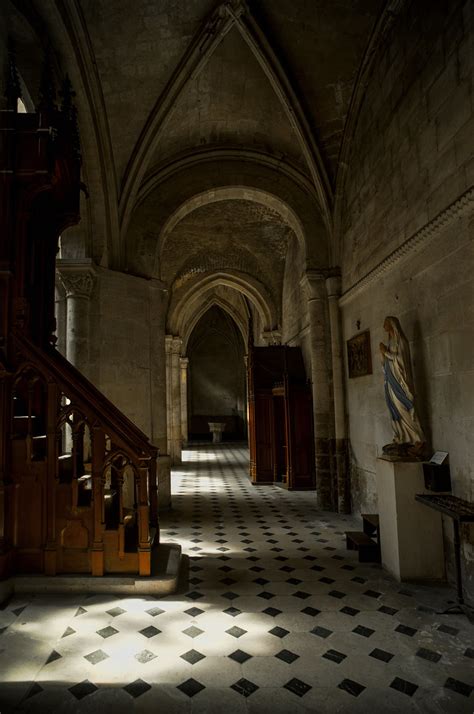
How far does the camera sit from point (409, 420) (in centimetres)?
484

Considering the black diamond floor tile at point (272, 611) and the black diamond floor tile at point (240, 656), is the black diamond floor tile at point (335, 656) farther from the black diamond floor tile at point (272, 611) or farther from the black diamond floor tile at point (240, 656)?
the black diamond floor tile at point (272, 611)

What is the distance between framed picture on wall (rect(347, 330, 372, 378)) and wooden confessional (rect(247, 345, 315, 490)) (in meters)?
2.91

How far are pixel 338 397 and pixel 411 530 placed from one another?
12.9ft

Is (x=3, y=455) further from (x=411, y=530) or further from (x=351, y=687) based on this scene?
(x=411, y=530)

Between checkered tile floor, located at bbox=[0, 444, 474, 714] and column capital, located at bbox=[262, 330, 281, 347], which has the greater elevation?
column capital, located at bbox=[262, 330, 281, 347]

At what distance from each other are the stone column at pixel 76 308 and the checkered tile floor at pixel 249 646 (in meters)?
4.04

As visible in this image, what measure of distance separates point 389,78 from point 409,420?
4.92 m

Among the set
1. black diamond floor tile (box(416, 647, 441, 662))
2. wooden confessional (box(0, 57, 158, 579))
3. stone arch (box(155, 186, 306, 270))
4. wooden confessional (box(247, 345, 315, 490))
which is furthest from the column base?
black diamond floor tile (box(416, 647, 441, 662))

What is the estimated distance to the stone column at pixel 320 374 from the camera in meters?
8.49

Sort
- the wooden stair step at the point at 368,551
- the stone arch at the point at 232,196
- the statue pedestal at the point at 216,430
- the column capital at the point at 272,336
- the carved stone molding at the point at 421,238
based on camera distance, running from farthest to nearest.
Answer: the statue pedestal at the point at 216,430 < the column capital at the point at 272,336 < the stone arch at the point at 232,196 < the wooden stair step at the point at 368,551 < the carved stone molding at the point at 421,238

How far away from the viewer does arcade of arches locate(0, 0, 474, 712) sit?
15.4 feet

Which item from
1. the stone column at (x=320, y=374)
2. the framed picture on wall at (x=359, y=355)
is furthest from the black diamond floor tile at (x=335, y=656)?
the stone column at (x=320, y=374)

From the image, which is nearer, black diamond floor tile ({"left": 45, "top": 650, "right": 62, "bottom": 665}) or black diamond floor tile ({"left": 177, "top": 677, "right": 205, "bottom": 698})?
black diamond floor tile ({"left": 177, "top": 677, "right": 205, "bottom": 698})

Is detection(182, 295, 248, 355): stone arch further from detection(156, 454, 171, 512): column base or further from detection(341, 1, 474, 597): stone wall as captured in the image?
detection(341, 1, 474, 597): stone wall
